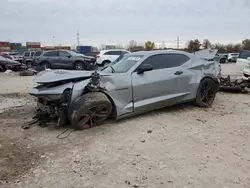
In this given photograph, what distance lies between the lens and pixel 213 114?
6402 mm

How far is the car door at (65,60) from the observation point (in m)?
20.9

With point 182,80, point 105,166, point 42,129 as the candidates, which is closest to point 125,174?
point 105,166

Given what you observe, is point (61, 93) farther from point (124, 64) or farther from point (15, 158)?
point (124, 64)

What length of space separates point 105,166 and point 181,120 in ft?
8.52

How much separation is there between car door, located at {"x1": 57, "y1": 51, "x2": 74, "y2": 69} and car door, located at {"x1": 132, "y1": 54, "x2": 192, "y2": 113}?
15093 mm

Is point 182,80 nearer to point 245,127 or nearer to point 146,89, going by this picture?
point 146,89

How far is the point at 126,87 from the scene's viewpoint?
561cm

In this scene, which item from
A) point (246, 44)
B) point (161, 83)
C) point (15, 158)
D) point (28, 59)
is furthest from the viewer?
point (246, 44)

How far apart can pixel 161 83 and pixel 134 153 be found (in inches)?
92.5

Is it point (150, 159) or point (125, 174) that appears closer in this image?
point (125, 174)

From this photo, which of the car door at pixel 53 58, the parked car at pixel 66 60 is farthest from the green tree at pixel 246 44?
the car door at pixel 53 58

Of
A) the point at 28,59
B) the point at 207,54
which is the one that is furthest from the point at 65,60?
the point at 207,54

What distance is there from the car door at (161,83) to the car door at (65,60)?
49.5ft

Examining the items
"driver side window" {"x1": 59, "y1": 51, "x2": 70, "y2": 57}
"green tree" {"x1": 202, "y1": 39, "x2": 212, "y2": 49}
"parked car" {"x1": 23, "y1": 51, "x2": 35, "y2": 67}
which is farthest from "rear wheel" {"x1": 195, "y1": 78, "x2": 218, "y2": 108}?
"green tree" {"x1": 202, "y1": 39, "x2": 212, "y2": 49}
